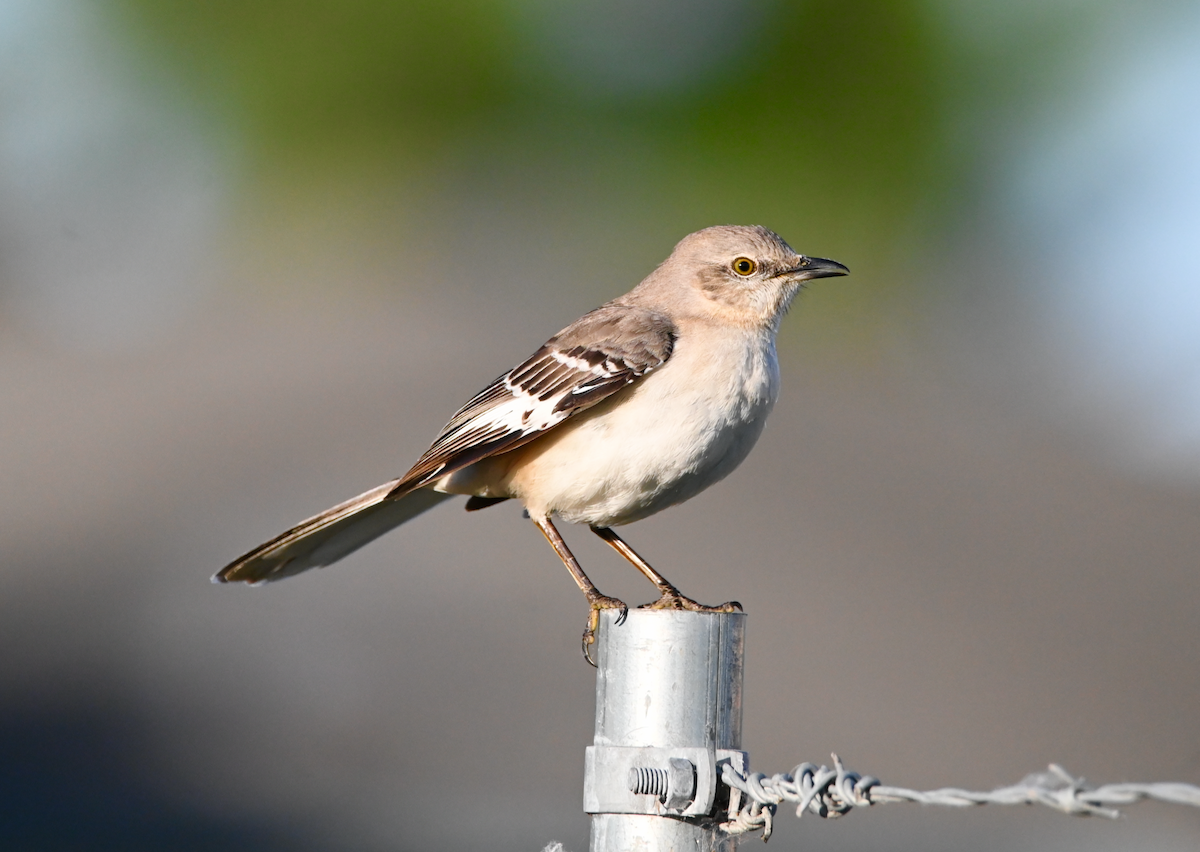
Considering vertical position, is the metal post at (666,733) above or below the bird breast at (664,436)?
below

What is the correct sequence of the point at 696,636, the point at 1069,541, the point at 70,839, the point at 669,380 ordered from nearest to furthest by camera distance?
the point at 696,636, the point at 669,380, the point at 70,839, the point at 1069,541

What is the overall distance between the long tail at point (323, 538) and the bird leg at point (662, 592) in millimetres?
788

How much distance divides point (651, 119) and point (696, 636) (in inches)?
809

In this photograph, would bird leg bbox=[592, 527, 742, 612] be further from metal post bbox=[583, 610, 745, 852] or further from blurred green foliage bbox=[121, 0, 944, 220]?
blurred green foliage bbox=[121, 0, 944, 220]

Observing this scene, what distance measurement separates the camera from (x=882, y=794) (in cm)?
213

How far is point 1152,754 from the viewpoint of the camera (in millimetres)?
7465

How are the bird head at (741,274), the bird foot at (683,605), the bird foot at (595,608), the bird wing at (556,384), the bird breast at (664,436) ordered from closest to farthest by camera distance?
1. the bird foot at (683,605)
2. the bird foot at (595,608)
3. the bird breast at (664,436)
4. the bird wing at (556,384)
5. the bird head at (741,274)

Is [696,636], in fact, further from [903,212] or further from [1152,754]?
[903,212]

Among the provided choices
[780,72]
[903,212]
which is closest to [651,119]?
[780,72]

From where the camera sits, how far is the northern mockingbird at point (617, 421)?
411 centimetres

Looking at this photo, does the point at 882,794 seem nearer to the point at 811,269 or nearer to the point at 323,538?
the point at 323,538

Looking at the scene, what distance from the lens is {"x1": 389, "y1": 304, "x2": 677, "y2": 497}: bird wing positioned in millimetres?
4262

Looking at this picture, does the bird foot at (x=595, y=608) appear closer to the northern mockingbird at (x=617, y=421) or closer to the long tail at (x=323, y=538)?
the northern mockingbird at (x=617, y=421)

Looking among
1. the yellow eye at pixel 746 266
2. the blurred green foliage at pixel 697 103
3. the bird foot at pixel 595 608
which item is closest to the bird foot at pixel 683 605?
the bird foot at pixel 595 608
